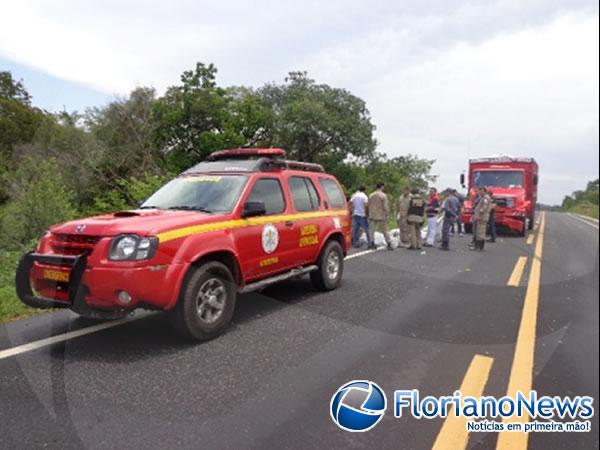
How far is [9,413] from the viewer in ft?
10.6

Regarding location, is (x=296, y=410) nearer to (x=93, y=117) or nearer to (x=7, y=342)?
(x=7, y=342)

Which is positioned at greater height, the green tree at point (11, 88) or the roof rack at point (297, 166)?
the green tree at point (11, 88)

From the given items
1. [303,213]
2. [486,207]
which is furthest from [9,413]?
[486,207]

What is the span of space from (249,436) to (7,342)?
3.08 m

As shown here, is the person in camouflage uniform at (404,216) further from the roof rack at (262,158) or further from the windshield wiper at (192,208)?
the windshield wiper at (192,208)

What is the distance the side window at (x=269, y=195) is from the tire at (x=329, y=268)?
134cm

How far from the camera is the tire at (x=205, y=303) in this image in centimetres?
452

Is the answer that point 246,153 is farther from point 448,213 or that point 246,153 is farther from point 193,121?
point 193,121

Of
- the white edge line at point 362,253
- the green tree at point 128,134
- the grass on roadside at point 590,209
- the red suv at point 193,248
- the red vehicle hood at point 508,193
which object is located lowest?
the white edge line at point 362,253

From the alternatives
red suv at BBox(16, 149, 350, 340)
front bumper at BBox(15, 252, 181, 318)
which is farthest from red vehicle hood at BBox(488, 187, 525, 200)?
front bumper at BBox(15, 252, 181, 318)

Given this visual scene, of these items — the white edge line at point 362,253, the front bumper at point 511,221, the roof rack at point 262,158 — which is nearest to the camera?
the roof rack at point 262,158

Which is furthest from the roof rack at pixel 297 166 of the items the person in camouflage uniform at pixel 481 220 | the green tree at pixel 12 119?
the person in camouflage uniform at pixel 481 220

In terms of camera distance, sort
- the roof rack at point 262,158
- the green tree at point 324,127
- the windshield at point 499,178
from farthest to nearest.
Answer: the green tree at point 324,127, the windshield at point 499,178, the roof rack at point 262,158

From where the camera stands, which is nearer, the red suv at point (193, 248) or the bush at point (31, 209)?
the red suv at point (193, 248)
